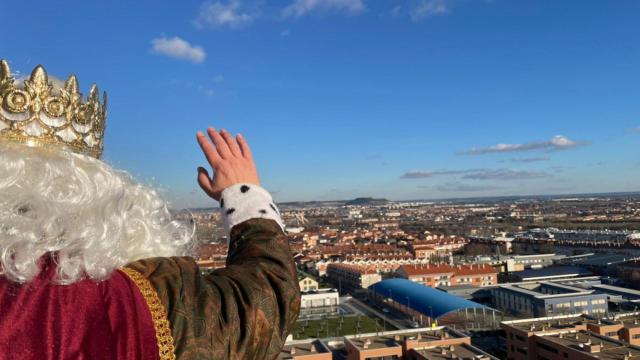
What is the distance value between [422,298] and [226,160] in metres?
11.4

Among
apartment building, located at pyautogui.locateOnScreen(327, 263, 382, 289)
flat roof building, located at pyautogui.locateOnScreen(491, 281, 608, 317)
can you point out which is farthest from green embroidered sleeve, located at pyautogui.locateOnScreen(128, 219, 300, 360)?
apartment building, located at pyautogui.locateOnScreen(327, 263, 382, 289)

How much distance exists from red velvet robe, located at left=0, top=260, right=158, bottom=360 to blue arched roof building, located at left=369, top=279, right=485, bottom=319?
10668 mm

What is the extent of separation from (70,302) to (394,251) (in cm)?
2068

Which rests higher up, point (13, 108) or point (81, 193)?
point (13, 108)

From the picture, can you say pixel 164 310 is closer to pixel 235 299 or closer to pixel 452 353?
pixel 235 299

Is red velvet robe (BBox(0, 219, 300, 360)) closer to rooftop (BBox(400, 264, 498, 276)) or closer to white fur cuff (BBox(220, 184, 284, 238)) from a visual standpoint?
white fur cuff (BBox(220, 184, 284, 238))

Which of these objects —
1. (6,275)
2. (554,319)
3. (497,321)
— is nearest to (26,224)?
(6,275)

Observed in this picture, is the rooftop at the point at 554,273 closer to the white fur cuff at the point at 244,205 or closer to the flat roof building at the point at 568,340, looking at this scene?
the flat roof building at the point at 568,340

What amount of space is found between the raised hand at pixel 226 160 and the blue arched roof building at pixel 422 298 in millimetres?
10463

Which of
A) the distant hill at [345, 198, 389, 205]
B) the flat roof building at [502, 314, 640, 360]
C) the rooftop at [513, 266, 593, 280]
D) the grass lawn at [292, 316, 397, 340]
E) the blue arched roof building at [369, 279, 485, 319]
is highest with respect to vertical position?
A: the distant hill at [345, 198, 389, 205]

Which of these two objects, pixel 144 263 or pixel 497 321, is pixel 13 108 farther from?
pixel 497 321

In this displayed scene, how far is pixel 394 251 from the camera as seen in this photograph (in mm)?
20656

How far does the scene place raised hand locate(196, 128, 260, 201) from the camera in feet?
2.27

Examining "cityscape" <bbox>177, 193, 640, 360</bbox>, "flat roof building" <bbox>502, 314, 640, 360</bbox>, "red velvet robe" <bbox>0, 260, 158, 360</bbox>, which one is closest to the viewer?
"red velvet robe" <bbox>0, 260, 158, 360</bbox>
